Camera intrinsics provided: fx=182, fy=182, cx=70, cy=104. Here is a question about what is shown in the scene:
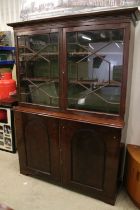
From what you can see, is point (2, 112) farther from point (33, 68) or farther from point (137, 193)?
point (137, 193)

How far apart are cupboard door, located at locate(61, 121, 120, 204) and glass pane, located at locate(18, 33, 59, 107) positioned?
422 mm

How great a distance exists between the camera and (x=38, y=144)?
217cm

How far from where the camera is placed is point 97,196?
6.54 feet

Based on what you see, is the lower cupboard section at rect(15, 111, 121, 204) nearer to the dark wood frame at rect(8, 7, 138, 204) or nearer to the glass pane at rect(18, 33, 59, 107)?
the dark wood frame at rect(8, 7, 138, 204)

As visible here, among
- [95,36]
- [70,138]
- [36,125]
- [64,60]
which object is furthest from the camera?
[36,125]

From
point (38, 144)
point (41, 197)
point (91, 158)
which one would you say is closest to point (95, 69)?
point (91, 158)

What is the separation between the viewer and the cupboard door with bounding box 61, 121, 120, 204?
178 centimetres

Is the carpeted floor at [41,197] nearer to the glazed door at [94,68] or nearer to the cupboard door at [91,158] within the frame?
the cupboard door at [91,158]

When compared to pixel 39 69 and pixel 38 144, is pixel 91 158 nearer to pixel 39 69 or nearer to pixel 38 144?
pixel 38 144

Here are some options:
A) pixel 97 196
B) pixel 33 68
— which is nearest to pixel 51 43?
pixel 33 68

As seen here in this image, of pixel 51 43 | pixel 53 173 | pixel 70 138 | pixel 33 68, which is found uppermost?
pixel 51 43

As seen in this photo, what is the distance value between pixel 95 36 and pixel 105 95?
1.88 feet

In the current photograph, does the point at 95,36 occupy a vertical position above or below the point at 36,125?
above

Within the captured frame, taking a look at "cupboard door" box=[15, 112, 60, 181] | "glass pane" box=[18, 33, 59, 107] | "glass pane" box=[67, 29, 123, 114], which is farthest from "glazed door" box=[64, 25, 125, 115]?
"cupboard door" box=[15, 112, 60, 181]
